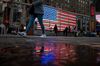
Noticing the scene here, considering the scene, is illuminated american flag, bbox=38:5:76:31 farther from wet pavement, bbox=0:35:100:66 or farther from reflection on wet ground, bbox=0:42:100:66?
reflection on wet ground, bbox=0:42:100:66

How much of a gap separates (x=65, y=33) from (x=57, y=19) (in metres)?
6.84

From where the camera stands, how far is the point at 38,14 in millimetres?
8734

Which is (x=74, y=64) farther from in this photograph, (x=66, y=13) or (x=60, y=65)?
(x=66, y=13)

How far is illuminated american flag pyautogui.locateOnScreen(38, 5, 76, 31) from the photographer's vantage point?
1305 inches

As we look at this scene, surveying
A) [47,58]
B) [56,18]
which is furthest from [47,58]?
[56,18]

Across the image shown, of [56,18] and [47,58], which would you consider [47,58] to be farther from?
[56,18]

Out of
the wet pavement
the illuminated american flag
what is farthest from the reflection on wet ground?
the illuminated american flag

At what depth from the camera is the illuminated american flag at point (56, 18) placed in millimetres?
33156

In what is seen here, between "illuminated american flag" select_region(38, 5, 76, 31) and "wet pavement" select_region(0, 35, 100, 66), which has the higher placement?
"illuminated american flag" select_region(38, 5, 76, 31)

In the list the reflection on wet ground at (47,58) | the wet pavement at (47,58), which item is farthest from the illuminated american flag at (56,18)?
the reflection on wet ground at (47,58)

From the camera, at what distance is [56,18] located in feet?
121

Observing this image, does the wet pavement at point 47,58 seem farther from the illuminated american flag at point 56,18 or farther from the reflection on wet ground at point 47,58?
the illuminated american flag at point 56,18

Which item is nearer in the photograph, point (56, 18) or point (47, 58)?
point (47, 58)

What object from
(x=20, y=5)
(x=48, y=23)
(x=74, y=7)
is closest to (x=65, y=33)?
(x=48, y=23)
